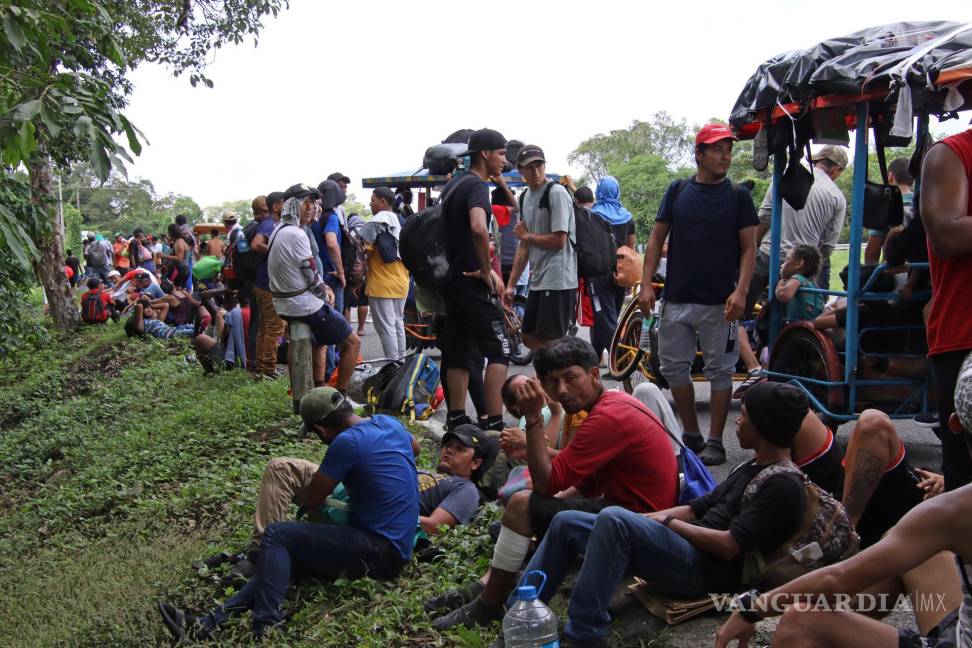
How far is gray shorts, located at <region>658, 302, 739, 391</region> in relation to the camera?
20.7 ft

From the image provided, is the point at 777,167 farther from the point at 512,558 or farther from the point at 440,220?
the point at 512,558

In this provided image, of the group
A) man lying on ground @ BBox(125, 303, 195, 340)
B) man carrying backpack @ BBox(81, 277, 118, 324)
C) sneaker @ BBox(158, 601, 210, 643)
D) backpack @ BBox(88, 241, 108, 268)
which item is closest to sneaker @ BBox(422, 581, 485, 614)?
sneaker @ BBox(158, 601, 210, 643)

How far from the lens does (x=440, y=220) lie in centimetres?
689

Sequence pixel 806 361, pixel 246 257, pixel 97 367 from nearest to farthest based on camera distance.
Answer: pixel 806 361
pixel 246 257
pixel 97 367

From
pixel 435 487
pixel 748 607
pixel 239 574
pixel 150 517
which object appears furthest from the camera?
pixel 150 517

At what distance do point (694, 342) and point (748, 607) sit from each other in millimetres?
3686

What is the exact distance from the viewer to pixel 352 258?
10.5 meters

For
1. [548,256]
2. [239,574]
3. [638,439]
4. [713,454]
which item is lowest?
[239,574]

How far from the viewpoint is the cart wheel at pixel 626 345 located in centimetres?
844

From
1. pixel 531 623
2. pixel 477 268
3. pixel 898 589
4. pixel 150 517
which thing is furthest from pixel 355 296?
pixel 898 589

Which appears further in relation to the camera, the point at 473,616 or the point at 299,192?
the point at 299,192

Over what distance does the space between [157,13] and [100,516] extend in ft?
35.6

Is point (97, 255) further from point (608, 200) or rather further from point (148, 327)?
point (608, 200)

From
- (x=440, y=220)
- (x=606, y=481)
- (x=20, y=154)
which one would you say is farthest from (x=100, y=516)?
(x=606, y=481)
